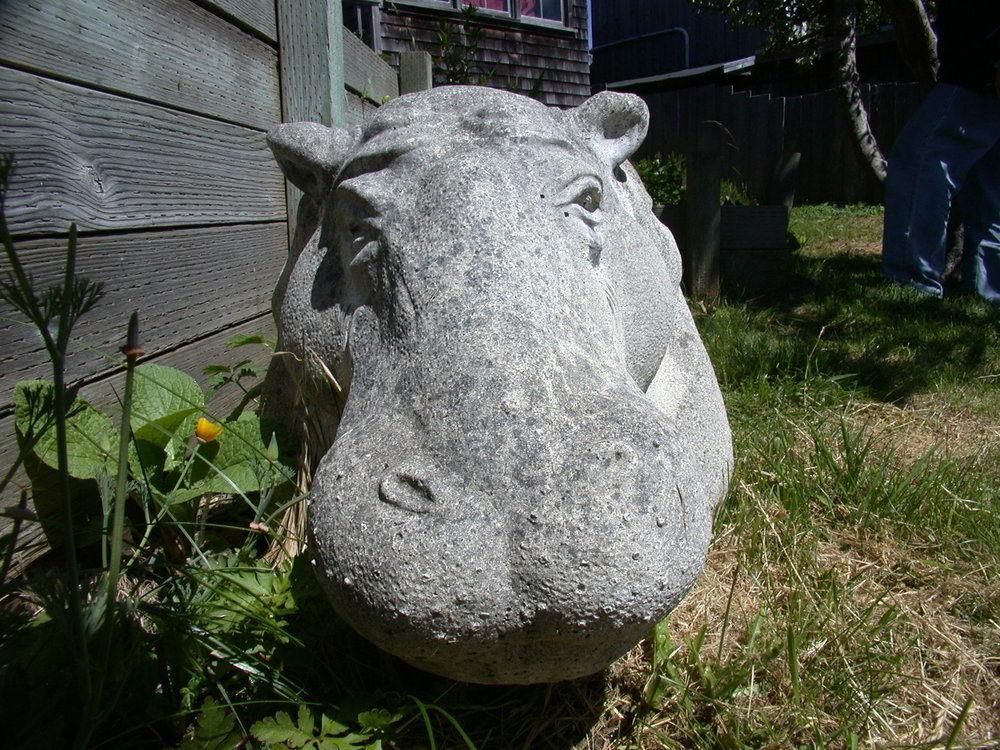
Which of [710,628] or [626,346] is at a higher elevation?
[626,346]

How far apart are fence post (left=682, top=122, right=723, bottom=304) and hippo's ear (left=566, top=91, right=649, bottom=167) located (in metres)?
3.37

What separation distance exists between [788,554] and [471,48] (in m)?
7.02

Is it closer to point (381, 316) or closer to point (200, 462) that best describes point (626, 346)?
point (381, 316)

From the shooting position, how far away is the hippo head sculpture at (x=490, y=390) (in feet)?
3.59

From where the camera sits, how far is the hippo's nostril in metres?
1.13

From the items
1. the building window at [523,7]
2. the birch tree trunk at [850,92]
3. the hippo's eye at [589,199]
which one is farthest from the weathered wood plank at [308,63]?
the building window at [523,7]

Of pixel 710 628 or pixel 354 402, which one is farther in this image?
pixel 710 628

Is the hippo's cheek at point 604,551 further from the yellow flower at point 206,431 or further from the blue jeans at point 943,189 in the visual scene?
the blue jeans at point 943,189

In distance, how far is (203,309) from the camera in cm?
275

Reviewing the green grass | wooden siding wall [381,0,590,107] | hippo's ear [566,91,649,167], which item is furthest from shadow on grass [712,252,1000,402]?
wooden siding wall [381,0,590,107]

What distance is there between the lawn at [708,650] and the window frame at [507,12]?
10.8 m

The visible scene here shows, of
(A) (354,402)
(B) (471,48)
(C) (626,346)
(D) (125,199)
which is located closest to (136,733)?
(A) (354,402)

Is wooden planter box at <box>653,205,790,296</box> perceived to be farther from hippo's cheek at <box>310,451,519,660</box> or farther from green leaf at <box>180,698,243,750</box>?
green leaf at <box>180,698,243,750</box>

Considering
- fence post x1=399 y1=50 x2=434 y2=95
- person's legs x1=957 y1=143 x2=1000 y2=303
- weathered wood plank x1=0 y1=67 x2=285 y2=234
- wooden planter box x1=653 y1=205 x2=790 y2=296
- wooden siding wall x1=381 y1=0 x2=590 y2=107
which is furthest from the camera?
wooden siding wall x1=381 y1=0 x2=590 y2=107
